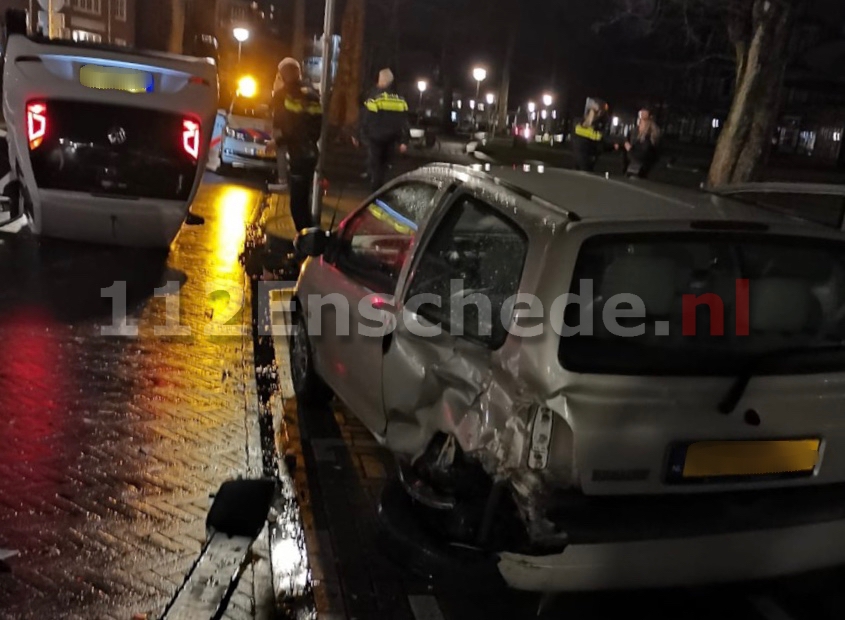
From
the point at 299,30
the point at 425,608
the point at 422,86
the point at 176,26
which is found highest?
the point at 299,30

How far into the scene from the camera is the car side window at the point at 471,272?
11.6 ft

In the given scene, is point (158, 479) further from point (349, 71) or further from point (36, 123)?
point (349, 71)

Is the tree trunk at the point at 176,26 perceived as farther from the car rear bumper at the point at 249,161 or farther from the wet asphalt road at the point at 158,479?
the wet asphalt road at the point at 158,479

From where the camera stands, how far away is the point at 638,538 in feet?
10.2

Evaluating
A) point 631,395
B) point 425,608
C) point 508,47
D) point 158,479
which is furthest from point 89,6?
point 508,47

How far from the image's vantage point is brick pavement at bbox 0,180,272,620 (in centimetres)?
373

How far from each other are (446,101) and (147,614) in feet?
158

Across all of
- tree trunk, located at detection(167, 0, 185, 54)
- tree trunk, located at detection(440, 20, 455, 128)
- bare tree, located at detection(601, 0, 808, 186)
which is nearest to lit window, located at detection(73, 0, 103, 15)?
tree trunk, located at detection(167, 0, 185, 54)

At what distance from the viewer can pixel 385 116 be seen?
11555 mm

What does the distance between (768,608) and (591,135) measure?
969cm

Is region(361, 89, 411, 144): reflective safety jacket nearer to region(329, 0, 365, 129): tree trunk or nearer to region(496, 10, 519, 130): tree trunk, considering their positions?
region(329, 0, 365, 129): tree trunk

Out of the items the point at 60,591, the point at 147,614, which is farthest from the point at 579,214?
the point at 60,591

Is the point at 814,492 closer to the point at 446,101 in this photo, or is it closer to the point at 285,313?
the point at 285,313

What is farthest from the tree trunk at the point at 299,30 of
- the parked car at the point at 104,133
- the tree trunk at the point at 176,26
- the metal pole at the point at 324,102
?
the parked car at the point at 104,133
